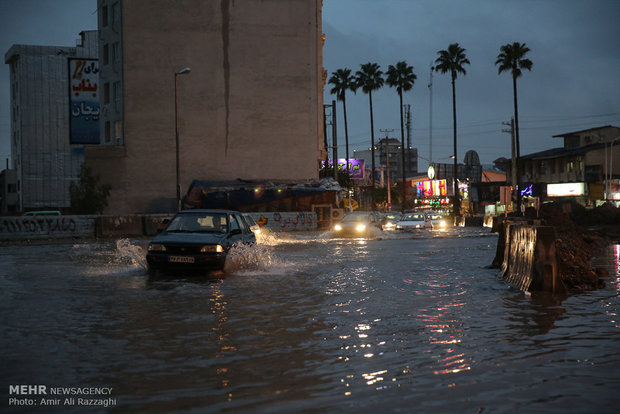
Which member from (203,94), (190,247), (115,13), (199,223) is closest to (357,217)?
(199,223)

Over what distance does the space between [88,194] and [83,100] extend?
1234 inches

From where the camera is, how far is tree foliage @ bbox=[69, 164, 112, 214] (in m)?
49.8

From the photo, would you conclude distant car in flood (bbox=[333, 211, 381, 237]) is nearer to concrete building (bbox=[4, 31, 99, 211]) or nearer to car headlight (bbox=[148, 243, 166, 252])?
car headlight (bbox=[148, 243, 166, 252])

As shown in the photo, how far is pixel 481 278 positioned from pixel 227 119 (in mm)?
42915

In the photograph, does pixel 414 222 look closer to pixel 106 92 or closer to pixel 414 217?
pixel 414 217

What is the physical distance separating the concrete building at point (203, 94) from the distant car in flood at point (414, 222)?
41.3 ft

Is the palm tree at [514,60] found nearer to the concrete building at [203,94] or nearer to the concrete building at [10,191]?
the concrete building at [203,94]

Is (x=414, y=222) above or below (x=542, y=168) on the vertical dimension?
below

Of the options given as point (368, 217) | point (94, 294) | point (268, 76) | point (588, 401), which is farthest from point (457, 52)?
point (588, 401)

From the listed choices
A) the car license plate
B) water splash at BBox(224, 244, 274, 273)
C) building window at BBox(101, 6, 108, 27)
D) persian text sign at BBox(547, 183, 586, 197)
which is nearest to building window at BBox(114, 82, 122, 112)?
building window at BBox(101, 6, 108, 27)

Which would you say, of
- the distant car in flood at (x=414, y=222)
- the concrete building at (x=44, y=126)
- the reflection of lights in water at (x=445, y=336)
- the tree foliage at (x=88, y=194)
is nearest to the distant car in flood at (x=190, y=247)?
the reflection of lights in water at (x=445, y=336)

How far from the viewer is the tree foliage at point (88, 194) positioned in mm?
49844

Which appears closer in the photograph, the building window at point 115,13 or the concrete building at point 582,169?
the building window at point 115,13

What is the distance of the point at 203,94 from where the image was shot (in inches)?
2181
